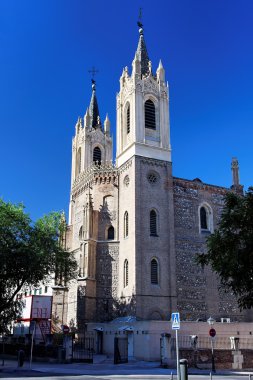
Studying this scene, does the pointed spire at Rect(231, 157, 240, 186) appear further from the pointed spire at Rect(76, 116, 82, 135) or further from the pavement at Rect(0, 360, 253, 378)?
the pavement at Rect(0, 360, 253, 378)

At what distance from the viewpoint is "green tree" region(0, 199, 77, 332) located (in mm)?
33656

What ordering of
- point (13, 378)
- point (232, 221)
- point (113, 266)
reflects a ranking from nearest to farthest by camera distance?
1. point (232, 221)
2. point (13, 378)
3. point (113, 266)

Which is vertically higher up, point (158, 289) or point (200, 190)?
point (200, 190)

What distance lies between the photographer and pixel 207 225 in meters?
44.8

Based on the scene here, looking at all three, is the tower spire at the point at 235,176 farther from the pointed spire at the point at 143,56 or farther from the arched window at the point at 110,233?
the arched window at the point at 110,233

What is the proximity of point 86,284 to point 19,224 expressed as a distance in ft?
29.4

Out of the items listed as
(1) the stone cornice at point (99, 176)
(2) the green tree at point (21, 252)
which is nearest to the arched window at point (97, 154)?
(1) the stone cornice at point (99, 176)

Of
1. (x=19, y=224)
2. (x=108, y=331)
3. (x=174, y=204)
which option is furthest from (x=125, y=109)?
(x=108, y=331)

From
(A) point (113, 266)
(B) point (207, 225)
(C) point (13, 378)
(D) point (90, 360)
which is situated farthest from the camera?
(B) point (207, 225)

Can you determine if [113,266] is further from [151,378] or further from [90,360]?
[151,378]

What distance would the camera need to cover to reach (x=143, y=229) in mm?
39875

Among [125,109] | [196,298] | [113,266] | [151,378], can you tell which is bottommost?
[151,378]

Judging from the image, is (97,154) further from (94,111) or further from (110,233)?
(110,233)

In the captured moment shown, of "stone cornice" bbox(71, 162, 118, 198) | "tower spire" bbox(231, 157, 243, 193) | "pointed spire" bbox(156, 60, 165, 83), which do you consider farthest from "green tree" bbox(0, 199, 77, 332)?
"tower spire" bbox(231, 157, 243, 193)
